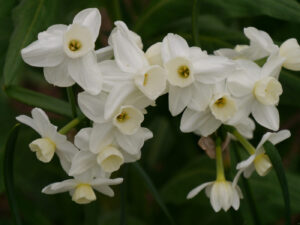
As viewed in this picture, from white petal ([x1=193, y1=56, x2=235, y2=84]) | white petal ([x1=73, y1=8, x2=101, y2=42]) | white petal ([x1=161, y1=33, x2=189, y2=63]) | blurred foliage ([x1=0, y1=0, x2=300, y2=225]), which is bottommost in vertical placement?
blurred foliage ([x1=0, y1=0, x2=300, y2=225])

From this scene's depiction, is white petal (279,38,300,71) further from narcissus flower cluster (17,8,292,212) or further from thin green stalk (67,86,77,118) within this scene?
thin green stalk (67,86,77,118)

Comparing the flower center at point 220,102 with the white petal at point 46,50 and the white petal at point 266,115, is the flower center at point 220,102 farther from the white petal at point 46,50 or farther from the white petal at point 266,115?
the white petal at point 46,50

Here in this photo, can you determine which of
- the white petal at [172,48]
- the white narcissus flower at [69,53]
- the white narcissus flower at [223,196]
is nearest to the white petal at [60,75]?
the white narcissus flower at [69,53]

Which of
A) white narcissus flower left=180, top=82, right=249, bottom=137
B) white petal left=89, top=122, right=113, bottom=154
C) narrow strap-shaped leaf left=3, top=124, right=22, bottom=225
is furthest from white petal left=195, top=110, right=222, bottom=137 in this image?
narrow strap-shaped leaf left=3, top=124, right=22, bottom=225

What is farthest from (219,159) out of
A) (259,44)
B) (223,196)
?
(259,44)

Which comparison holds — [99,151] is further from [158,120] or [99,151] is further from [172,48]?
[158,120]

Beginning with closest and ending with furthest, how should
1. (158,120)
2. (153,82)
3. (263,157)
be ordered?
(153,82) < (263,157) < (158,120)
